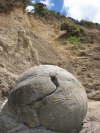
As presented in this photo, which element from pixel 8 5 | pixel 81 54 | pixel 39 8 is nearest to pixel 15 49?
pixel 8 5

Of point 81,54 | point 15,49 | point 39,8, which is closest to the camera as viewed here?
point 15,49

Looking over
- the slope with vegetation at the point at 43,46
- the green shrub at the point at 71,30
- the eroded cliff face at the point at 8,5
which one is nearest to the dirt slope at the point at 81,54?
the slope with vegetation at the point at 43,46

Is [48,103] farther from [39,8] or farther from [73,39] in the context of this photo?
[39,8]

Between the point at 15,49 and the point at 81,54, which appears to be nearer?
the point at 15,49

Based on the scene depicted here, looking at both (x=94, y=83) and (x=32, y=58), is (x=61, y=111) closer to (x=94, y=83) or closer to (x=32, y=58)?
(x=32, y=58)

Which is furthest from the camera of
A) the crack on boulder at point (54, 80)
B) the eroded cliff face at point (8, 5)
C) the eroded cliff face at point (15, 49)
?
the eroded cliff face at point (8, 5)

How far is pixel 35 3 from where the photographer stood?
57.2 ft

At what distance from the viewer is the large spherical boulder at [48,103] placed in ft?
17.0

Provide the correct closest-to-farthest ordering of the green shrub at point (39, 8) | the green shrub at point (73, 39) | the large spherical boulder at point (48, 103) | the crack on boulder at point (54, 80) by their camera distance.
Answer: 1. the large spherical boulder at point (48, 103)
2. the crack on boulder at point (54, 80)
3. the green shrub at point (73, 39)
4. the green shrub at point (39, 8)

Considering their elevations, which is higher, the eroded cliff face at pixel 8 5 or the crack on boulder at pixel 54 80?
the eroded cliff face at pixel 8 5

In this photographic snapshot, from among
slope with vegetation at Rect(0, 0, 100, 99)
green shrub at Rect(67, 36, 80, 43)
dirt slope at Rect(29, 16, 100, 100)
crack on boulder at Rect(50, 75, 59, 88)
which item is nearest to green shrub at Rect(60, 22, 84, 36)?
slope with vegetation at Rect(0, 0, 100, 99)

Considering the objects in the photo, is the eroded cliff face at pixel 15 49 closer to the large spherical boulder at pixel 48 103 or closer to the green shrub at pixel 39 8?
the large spherical boulder at pixel 48 103

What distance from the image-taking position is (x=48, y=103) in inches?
204

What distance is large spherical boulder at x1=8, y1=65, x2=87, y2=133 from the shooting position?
5.17m
